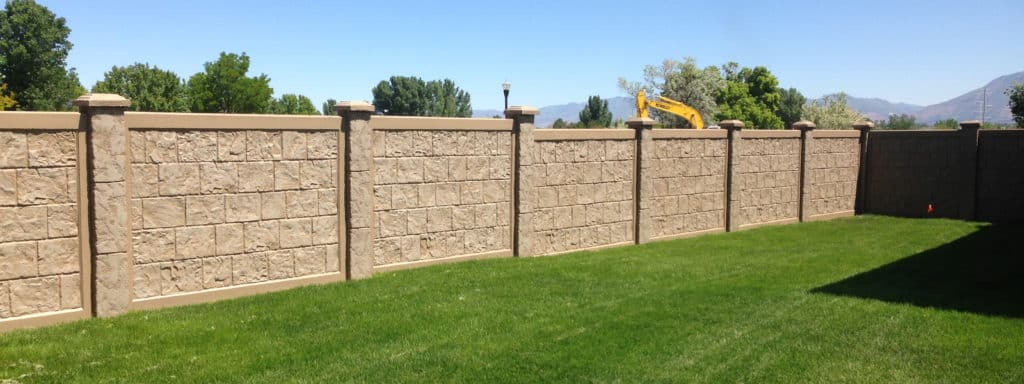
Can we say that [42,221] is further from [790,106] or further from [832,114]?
[790,106]

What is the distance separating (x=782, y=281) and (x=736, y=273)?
887mm

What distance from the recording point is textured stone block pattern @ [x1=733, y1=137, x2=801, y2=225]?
763 inches

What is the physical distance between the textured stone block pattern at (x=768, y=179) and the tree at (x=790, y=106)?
98.4m

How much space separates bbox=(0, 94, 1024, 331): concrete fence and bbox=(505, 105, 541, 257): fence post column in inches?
1.2

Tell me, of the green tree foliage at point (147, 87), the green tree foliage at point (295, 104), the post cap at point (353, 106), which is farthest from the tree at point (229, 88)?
the post cap at point (353, 106)

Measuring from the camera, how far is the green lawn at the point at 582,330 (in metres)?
7.90

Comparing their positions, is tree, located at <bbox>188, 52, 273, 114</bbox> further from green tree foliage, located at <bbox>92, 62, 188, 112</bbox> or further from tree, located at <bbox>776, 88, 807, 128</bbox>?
tree, located at <bbox>776, 88, 807, 128</bbox>

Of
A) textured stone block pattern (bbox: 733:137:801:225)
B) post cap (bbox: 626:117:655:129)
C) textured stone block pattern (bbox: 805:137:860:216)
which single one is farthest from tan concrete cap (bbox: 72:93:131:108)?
textured stone block pattern (bbox: 805:137:860:216)

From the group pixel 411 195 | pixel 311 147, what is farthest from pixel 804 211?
pixel 311 147

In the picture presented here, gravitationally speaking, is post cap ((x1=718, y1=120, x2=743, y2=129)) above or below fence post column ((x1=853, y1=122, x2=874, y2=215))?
above

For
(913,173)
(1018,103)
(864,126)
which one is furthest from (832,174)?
(1018,103)

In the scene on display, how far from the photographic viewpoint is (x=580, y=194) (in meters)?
15.6

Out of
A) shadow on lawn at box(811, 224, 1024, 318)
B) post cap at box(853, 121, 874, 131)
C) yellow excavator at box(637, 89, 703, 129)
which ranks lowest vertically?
shadow on lawn at box(811, 224, 1024, 318)

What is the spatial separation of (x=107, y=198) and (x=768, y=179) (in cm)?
1495
